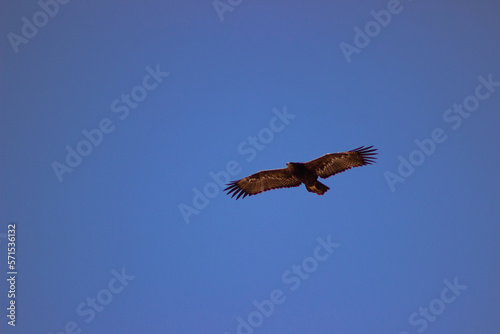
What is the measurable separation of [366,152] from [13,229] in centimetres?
1075

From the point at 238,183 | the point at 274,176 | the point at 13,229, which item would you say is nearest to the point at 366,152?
the point at 274,176

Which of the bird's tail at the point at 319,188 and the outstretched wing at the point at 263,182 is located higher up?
the outstretched wing at the point at 263,182

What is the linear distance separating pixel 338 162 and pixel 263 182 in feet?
8.38

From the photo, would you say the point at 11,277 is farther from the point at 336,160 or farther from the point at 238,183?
the point at 336,160

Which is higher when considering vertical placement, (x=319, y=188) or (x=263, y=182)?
(x=263, y=182)

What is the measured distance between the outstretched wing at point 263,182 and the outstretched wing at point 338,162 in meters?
0.81

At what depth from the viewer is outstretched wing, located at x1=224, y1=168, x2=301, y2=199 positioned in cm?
1540

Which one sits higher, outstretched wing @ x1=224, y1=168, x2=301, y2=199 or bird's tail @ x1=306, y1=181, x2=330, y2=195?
outstretched wing @ x1=224, y1=168, x2=301, y2=199

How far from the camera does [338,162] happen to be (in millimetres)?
14883

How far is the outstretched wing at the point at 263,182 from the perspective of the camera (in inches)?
606

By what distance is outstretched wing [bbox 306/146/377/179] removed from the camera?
1473 cm

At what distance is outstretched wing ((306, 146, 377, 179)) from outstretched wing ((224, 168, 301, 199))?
805mm

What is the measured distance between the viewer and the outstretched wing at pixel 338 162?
14.7 m

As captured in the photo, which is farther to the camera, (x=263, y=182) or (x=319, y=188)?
(x=263, y=182)
